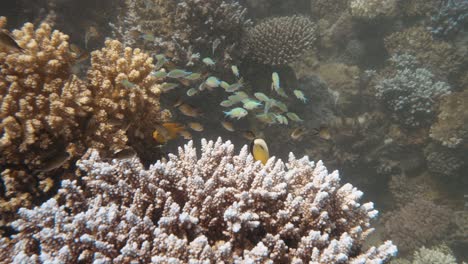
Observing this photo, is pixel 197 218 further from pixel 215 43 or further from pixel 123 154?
pixel 215 43

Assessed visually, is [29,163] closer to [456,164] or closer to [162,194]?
[162,194]

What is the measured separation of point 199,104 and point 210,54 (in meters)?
1.03

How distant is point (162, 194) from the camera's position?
94.8 inches

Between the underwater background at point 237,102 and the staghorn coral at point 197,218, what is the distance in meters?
0.02

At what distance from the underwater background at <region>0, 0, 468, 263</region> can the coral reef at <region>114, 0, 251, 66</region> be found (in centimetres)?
3

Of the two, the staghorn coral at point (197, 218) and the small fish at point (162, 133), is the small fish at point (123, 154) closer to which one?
the staghorn coral at point (197, 218)

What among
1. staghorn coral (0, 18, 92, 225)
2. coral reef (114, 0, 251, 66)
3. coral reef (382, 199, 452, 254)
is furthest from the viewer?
coral reef (382, 199, 452, 254)

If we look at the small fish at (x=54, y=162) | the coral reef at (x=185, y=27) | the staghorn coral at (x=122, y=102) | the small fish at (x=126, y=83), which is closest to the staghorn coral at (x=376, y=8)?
the coral reef at (x=185, y=27)

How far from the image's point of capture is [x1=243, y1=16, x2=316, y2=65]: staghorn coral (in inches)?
280

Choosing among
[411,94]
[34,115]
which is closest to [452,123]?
[411,94]

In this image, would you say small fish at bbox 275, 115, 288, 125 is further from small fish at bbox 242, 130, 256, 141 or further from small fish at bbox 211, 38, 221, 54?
small fish at bbox 211, 38, 221, 54

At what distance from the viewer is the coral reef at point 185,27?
6188 millimetres

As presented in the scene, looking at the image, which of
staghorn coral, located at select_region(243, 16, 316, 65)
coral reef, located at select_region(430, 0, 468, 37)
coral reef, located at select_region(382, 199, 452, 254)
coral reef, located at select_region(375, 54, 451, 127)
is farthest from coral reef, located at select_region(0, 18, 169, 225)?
coral reef, located at select_region(430, 0, 468, 37)

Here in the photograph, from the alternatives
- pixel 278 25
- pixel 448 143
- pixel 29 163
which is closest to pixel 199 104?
pixel 278 25
